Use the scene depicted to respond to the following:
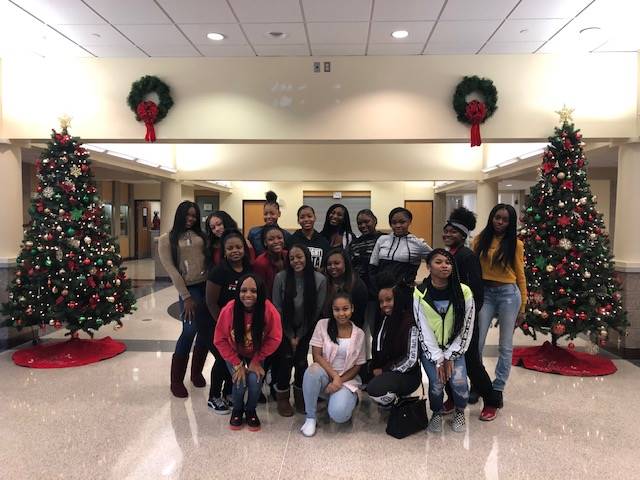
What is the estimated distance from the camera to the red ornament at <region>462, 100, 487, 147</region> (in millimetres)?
4855

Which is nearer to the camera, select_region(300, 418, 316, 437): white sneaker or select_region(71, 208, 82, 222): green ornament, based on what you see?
select_region(300, 418, 316, 437): white sneaker

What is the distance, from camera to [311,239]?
3.96 metres

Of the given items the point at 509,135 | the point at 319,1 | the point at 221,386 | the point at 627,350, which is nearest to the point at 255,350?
the point at 221,386

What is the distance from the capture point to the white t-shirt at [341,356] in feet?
10.6

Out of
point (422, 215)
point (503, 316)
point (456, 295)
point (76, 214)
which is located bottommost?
point (503, 316)

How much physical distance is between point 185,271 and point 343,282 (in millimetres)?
1352

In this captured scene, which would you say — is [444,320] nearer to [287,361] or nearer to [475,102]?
[287,361]

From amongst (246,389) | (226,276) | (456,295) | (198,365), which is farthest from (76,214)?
(456,295)

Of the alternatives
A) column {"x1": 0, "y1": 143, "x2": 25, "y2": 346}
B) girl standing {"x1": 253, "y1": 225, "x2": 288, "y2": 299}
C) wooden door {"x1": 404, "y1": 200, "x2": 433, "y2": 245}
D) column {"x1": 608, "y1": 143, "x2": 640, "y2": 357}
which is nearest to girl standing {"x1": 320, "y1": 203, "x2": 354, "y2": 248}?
girl standing {"x1": 253, "y1": 225, "x2": 288, "y2": 299}

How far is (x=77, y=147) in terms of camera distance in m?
4.80

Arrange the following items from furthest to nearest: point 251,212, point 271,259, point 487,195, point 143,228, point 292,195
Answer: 1. point 143,228
2. point 251,212
3. point 292,195
4. point 487,195
5. point 271,259

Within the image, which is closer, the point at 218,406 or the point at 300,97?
the point at 218,406

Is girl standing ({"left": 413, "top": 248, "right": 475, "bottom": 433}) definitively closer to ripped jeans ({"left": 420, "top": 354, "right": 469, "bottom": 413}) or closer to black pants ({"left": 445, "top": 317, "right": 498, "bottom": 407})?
ripped jeans ({"left": 420, "top": 354, "right": 469, "bottom": 413})

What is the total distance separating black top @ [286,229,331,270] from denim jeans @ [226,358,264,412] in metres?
1.03
